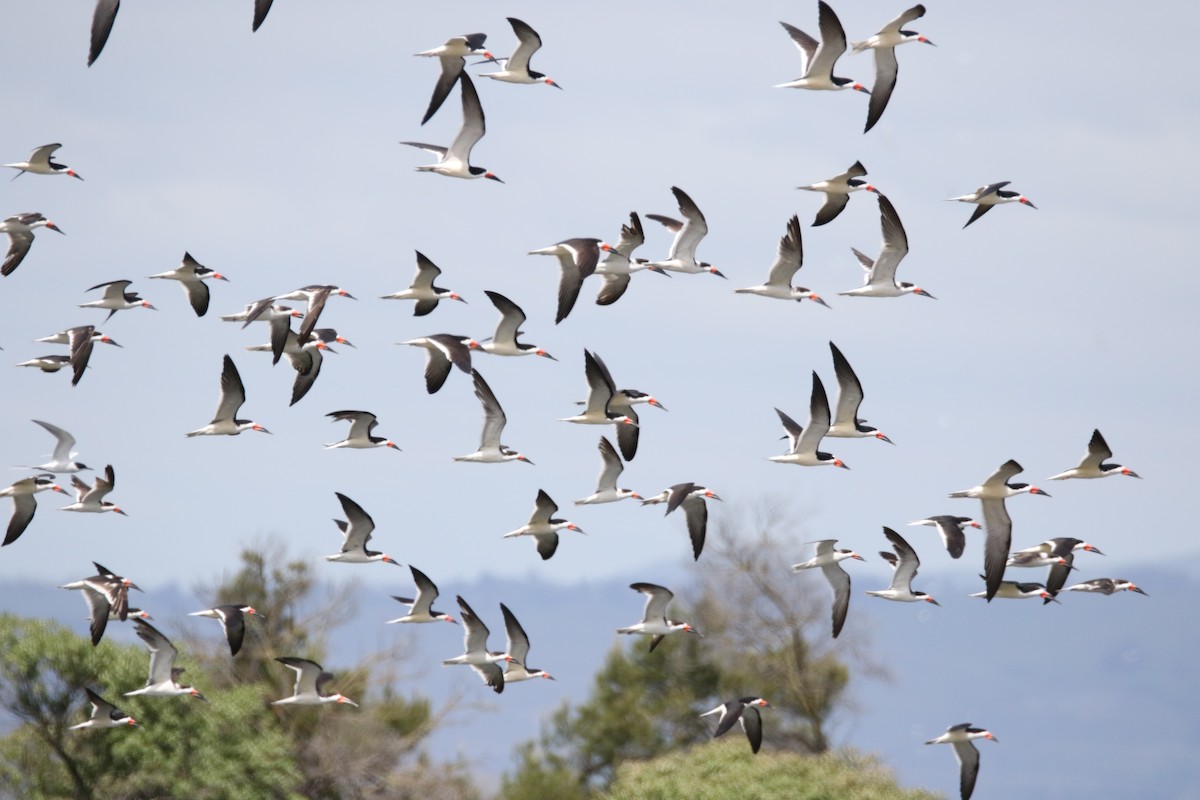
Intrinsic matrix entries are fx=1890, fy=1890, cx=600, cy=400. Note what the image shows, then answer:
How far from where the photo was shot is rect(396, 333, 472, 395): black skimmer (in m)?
32.3

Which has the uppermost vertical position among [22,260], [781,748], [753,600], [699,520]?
[22,260]

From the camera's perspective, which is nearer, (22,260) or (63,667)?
(22,260)

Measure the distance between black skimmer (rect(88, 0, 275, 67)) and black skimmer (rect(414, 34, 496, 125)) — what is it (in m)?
6.06

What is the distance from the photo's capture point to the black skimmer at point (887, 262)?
34625 millimetres

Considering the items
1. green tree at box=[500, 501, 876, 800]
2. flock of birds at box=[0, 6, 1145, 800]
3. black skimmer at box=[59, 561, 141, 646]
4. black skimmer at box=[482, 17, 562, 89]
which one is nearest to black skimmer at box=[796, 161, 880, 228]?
flock of birds at box=[0, 6, 1145, 800]

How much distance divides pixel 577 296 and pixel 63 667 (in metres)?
24.4

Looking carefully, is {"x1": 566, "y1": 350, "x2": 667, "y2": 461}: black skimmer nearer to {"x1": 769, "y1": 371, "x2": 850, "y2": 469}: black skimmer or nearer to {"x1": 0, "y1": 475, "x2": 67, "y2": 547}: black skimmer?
{"x1": 769, "y1": 371, "x2": 850, "y2": 469}: black skimmer

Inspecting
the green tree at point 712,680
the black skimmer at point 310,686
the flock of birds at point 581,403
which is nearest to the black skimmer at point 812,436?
the flock of birds at point 581,403

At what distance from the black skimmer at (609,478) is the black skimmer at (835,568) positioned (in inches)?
150

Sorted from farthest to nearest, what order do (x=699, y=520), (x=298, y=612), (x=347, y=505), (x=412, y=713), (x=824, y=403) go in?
(x=412, y=713) < (x=298, y=612) < (x=699, y=520) < (x=347, y=505) < (x=824, y=403)

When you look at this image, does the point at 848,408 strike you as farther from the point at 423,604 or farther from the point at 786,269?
the point at 423,604

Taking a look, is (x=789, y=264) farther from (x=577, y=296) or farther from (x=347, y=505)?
(x=347, y=505)

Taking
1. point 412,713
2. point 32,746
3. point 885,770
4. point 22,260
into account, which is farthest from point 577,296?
point 412,713

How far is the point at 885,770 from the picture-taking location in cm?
5147
